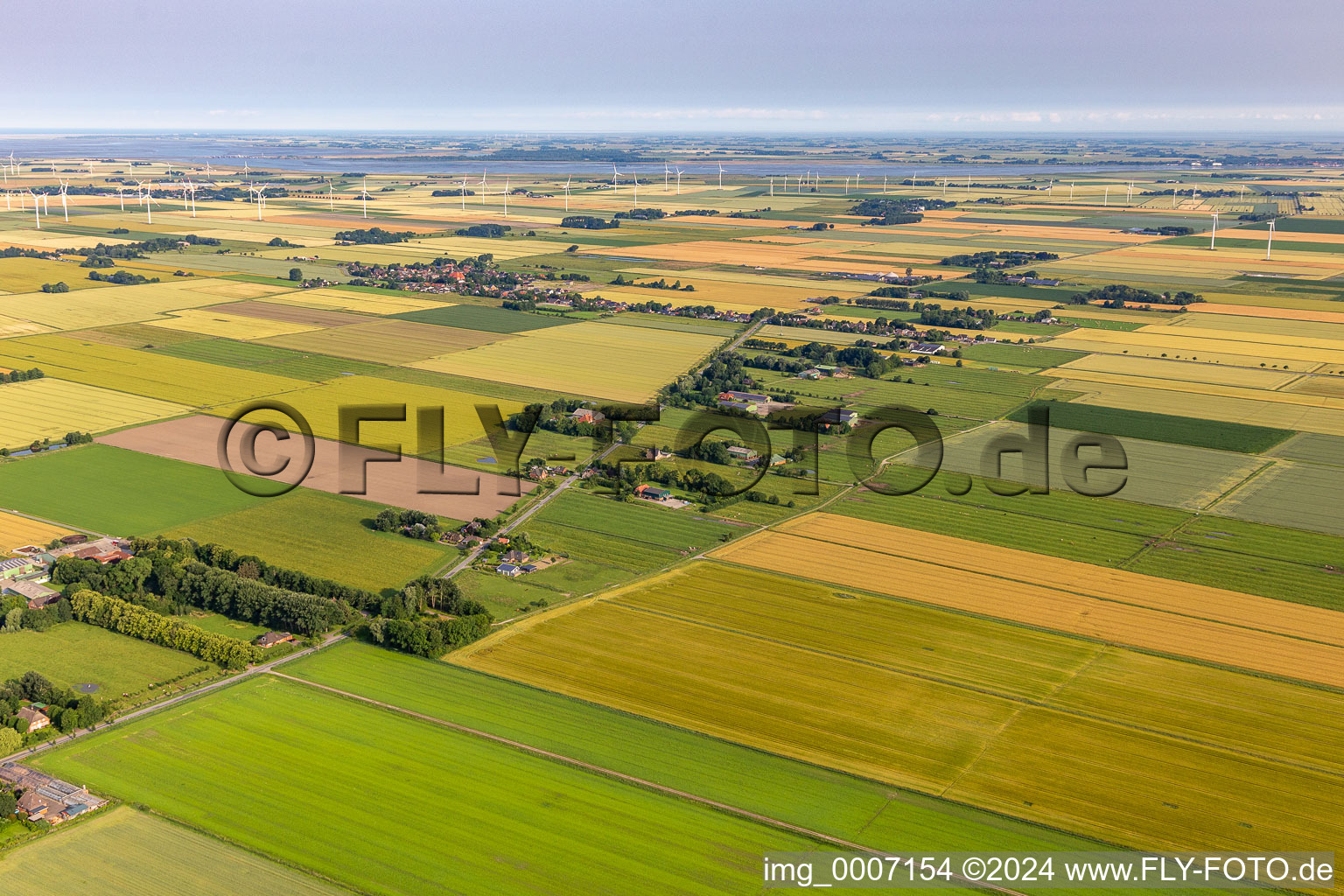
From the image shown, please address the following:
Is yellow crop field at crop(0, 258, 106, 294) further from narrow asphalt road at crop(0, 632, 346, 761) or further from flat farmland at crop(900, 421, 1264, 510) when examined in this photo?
flat farmland at crop(900, 421, 1264, 510)

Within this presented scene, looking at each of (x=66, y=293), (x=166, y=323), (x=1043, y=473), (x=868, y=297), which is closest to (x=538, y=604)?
(x=1043, y=473)

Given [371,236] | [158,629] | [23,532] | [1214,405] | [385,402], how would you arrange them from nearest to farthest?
[158,629] < [23,532] < [385,402] < [1214,405] < [371,236]

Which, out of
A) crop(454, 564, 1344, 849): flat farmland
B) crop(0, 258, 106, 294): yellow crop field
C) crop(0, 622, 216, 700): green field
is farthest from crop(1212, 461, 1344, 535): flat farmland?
crop(0, 258, 106, 294): yellow crop field

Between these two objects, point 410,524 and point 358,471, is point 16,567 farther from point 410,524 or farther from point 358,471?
point 358,471

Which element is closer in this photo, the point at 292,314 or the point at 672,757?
the point at 672,757

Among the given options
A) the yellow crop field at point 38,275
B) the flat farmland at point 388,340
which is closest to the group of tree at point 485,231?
the yellow crop field at point 38,275

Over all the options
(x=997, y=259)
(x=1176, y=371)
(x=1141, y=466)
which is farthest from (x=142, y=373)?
(x=997, y=259)

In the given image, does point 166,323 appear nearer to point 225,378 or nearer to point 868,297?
point 225,378
